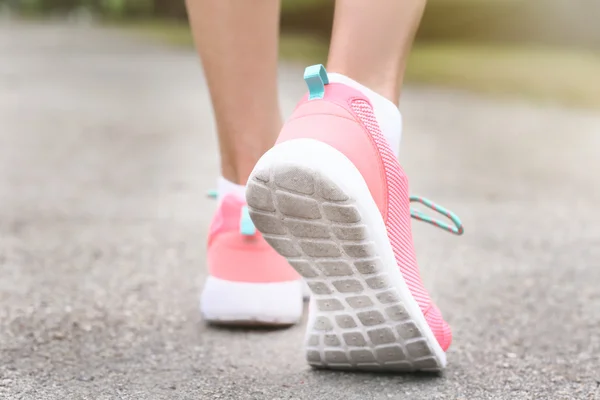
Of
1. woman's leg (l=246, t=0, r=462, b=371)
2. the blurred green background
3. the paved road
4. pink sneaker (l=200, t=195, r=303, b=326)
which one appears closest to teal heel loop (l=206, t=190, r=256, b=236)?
pink sneaker (l=200, t=195, r=303, b=326)

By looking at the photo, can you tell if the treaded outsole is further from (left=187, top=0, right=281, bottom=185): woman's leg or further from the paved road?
(left=187, top=0, right=281, bottom=185): woman's leg

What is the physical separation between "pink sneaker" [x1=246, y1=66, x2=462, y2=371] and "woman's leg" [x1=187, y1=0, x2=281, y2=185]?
254 mm

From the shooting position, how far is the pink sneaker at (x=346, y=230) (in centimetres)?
81

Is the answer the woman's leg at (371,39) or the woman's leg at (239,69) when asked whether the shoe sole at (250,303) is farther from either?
the woman's leg at (371,39)

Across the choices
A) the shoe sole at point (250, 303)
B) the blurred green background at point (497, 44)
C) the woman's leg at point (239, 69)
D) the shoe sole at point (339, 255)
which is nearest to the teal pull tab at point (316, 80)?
the shoe sole at point (339, 255)

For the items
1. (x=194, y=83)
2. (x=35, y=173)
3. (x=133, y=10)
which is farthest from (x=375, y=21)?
(x=133, y=10)

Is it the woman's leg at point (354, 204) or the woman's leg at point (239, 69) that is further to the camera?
the woman's leg at point (239, 69)

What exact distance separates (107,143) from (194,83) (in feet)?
7.40

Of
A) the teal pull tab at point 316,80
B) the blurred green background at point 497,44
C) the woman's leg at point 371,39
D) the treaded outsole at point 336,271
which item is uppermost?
the woman's leg at point 371,39

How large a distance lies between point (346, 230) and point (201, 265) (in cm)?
82

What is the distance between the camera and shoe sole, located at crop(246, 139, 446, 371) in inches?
31.9

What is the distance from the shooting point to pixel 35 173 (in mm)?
2641

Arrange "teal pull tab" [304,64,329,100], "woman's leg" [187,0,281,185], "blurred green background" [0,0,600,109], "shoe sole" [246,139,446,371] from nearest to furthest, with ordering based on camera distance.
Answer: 1. "shoe sole" [246,139,446,371]
2. "teal pull tab" [304,64,329,100]
3. "woman's leg" [187,0,281,185]
4. "blurred green background" [0,0,600,109]

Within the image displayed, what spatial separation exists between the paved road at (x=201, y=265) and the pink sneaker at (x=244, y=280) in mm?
32
